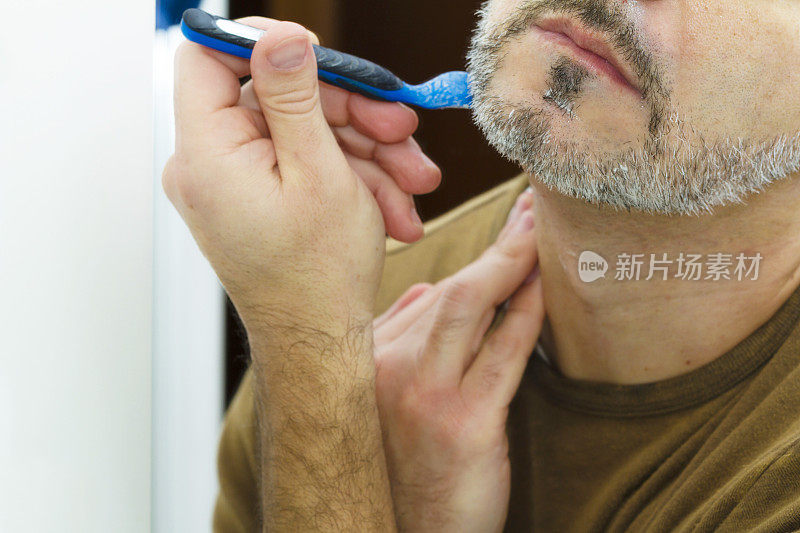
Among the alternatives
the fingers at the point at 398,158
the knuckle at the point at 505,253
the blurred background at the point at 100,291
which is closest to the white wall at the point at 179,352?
the blurred background at the point at 100,291

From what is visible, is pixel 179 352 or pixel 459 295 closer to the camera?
pixel 179 352

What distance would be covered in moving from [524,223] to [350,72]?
10.5 inches

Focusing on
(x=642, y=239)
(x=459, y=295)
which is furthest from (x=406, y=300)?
(x=642, y=239)

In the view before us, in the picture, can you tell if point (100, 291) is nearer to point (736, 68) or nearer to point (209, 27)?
point (209, 27)

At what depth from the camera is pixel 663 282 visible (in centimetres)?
64

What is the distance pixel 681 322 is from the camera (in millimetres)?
643

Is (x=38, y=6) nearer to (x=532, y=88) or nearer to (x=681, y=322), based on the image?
(x=532, y=88)

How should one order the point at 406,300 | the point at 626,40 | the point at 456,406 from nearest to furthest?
the point at 626,40 < the point at 456,406 < the point at 406,300

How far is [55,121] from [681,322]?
487 mm

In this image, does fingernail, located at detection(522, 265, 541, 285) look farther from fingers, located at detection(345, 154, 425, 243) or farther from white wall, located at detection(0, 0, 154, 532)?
white wall, located at detection(0, 0, 154, 532)

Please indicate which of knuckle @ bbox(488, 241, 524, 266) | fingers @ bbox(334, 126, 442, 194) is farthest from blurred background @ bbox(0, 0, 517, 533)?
knuckle @ bbox(488, 241, 524, 266)

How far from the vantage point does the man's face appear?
1.70 ft

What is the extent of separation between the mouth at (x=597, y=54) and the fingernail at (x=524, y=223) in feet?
0.68

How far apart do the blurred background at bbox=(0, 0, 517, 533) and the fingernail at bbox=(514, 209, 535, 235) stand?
10.7 inches
